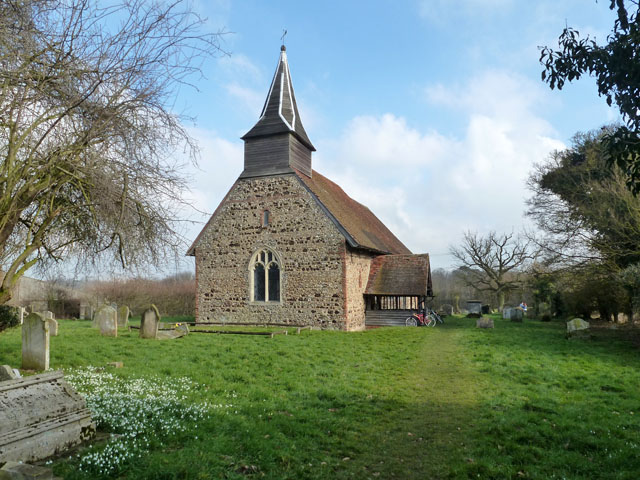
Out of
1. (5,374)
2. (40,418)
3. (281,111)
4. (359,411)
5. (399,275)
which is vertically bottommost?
(359,411)

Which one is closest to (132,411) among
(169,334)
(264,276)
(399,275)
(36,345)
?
(36,345)

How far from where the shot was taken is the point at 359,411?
6637 mm

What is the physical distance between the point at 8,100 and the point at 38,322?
17.1 ft

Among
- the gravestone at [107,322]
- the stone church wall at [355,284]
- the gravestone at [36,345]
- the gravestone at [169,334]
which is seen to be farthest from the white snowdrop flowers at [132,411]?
the stone church wall at [355,284]

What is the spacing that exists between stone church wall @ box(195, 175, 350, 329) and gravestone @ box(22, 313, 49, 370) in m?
11.1

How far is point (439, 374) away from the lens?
31.5ft

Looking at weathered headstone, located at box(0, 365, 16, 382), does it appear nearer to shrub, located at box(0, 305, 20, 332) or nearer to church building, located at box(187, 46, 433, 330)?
church building, located at box(187, 46, 433, 330)

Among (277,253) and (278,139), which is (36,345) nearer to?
(277,253)

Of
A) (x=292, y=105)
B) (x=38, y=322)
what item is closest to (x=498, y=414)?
(x=38, y=322)

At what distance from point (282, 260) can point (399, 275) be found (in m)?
5.73

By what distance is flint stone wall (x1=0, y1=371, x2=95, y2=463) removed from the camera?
4.18 metres

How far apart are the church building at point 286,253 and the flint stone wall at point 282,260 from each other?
0.14 feet

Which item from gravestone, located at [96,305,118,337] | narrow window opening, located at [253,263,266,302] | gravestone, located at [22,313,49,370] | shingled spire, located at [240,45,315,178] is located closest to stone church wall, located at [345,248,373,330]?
narrow window opening, located at [253,263,266,302]

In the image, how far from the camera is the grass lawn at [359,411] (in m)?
4.65
